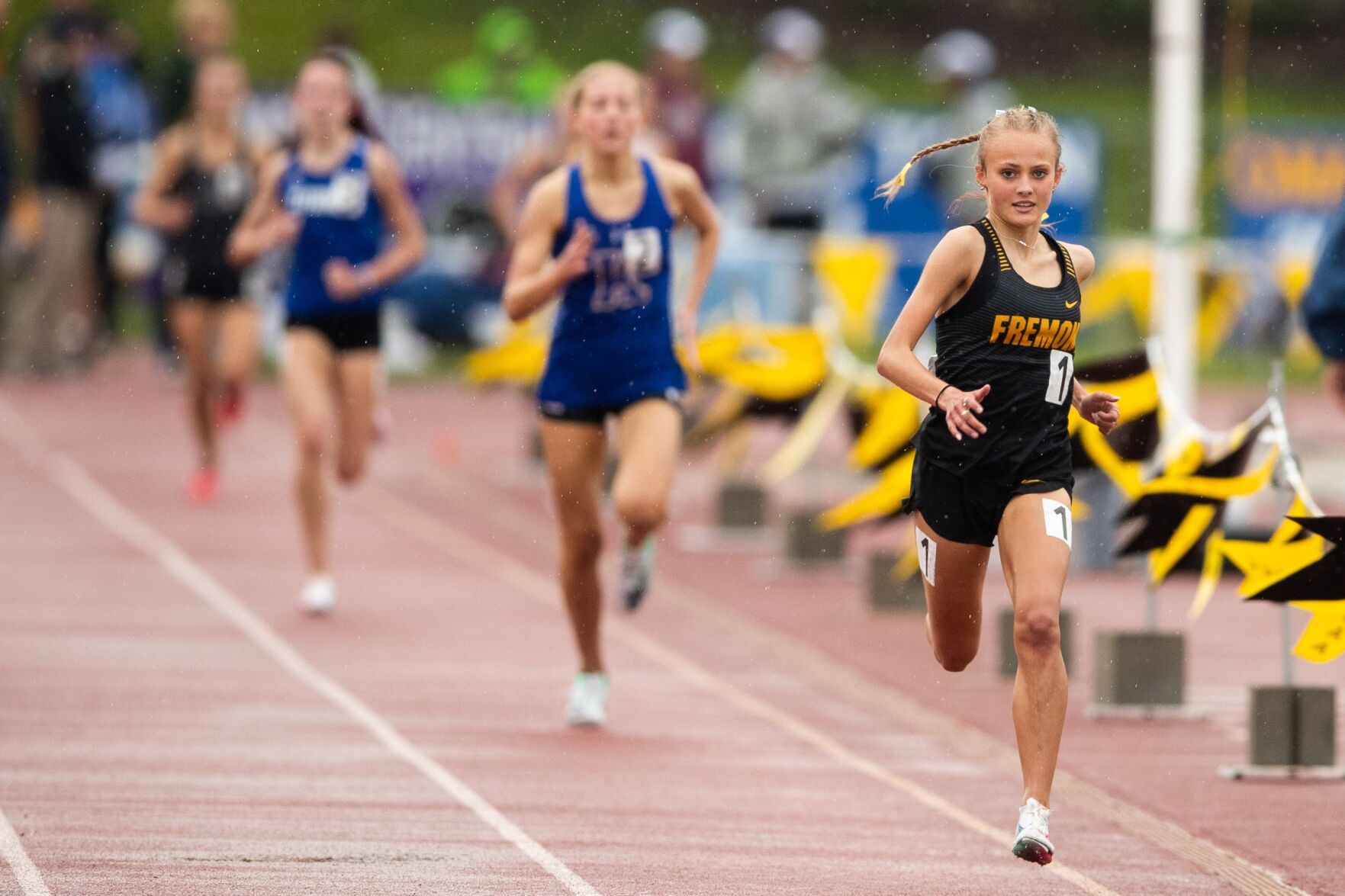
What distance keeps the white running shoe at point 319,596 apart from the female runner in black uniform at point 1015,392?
5.29 m

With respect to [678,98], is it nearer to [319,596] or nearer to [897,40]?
[319,596]

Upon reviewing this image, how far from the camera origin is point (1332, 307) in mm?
8766

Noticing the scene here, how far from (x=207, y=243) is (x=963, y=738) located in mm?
8184

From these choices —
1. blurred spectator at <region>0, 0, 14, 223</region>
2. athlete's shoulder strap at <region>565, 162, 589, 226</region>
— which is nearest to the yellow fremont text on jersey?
athlete's shoulder strap at <region>565, 162, 589, 226</region>

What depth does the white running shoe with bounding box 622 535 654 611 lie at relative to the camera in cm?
966

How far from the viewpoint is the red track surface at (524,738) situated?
7.15m

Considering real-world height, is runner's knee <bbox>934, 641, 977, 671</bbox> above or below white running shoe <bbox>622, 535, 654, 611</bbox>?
above

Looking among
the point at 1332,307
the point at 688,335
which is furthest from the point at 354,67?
Result: the point at 1332,307

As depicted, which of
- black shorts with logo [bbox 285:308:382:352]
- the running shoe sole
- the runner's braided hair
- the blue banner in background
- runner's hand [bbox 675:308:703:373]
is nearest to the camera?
the running shoe sole

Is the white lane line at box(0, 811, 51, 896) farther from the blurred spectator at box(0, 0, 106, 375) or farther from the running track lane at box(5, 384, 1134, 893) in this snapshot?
the blurred spectator at box(0, 0, 106, 375)

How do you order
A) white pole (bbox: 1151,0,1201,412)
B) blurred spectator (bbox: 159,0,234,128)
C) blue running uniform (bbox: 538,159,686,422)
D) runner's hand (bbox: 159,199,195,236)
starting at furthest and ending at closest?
blurred spectator (bbox: 159,0,234,128)
runner's hand (bbox: 159,199,195,236)
white pole (bbox: 1151,0,1201,412)
blue running uniform (bbox: 538,159,686,422)

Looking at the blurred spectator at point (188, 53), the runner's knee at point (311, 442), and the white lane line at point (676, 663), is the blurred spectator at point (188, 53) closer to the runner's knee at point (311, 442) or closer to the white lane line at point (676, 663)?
the white lane line at point (676, 663)

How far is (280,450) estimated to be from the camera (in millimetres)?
18906

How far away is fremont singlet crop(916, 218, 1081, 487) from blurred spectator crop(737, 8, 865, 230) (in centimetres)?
1419
